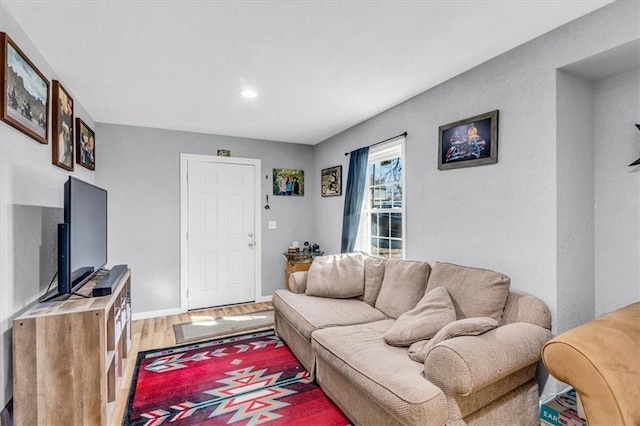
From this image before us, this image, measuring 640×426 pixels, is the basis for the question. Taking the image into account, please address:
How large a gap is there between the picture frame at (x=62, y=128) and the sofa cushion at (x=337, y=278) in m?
2.31

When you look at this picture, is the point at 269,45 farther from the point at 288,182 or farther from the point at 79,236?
the point at 288,182

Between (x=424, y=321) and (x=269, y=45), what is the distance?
2051mm

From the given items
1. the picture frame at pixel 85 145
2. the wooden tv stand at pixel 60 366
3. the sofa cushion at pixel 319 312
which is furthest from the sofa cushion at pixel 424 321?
the picture frame at pixel 85 145

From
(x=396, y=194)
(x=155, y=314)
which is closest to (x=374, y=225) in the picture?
(x=396, y=194)

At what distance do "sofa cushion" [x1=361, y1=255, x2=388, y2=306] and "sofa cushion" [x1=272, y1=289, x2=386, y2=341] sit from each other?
0.09 metres

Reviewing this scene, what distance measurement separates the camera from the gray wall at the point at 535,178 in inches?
73.8

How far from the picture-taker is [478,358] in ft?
4.80

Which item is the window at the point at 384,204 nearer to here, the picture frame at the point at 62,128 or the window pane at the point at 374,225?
the window pane at the point at 374,225

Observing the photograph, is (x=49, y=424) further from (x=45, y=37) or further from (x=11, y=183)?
(x=45, y=37)

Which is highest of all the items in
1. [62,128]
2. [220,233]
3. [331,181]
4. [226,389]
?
[62,128]

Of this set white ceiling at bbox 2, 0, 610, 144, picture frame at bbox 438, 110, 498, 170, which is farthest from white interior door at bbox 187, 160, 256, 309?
picture frame at bbox 438, 110, 498, 170

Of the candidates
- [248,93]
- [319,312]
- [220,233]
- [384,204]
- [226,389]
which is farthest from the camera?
[220,233]

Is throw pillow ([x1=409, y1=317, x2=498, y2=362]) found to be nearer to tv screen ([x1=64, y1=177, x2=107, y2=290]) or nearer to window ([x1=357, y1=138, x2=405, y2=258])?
window ([x1=357, y1=138, x2=405, y2=258])

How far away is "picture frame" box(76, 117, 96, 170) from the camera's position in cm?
296
